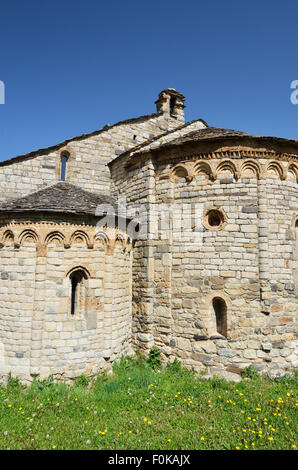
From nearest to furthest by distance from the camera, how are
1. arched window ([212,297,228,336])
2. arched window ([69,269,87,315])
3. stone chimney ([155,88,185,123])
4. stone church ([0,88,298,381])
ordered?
stone church ([0,88,298,381]), arched window ([69,269,87,315]), arched window ([212,297,228,336]), stone chimney ([155,88,185,123])

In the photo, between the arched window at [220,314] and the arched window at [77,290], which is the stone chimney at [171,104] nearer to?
the arched window at [77,290]

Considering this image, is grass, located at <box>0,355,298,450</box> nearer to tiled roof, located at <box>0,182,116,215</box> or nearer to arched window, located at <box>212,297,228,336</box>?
arched window, located at <box>212,297,228,336</box>

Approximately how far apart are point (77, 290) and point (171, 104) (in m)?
8.97

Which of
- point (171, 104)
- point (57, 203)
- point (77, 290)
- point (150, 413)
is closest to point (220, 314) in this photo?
point (150, 413)

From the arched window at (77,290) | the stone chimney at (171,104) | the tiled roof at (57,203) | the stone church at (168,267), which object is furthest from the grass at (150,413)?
the stone chimney at (171,104)

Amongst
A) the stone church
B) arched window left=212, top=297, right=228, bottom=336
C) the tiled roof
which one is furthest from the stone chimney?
arched window left=212, top=297, right=228, bottom=336

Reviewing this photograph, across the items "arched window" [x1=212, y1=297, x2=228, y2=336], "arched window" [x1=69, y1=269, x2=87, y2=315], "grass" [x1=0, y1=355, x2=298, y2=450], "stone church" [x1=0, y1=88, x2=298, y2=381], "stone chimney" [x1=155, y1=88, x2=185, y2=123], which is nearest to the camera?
"grass" [x1=0, y1=355, x2=298, y2=450]

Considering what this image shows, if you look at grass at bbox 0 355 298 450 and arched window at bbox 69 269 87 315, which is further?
arched window at bbox 69 269 87 315


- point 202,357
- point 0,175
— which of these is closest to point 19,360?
point 202,357

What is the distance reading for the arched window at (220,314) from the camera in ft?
23.8

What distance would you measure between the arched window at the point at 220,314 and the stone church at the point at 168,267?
26 mm

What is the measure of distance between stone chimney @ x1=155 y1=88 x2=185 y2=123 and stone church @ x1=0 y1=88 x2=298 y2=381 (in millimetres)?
4308

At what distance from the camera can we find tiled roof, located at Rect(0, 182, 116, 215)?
6.82 m
